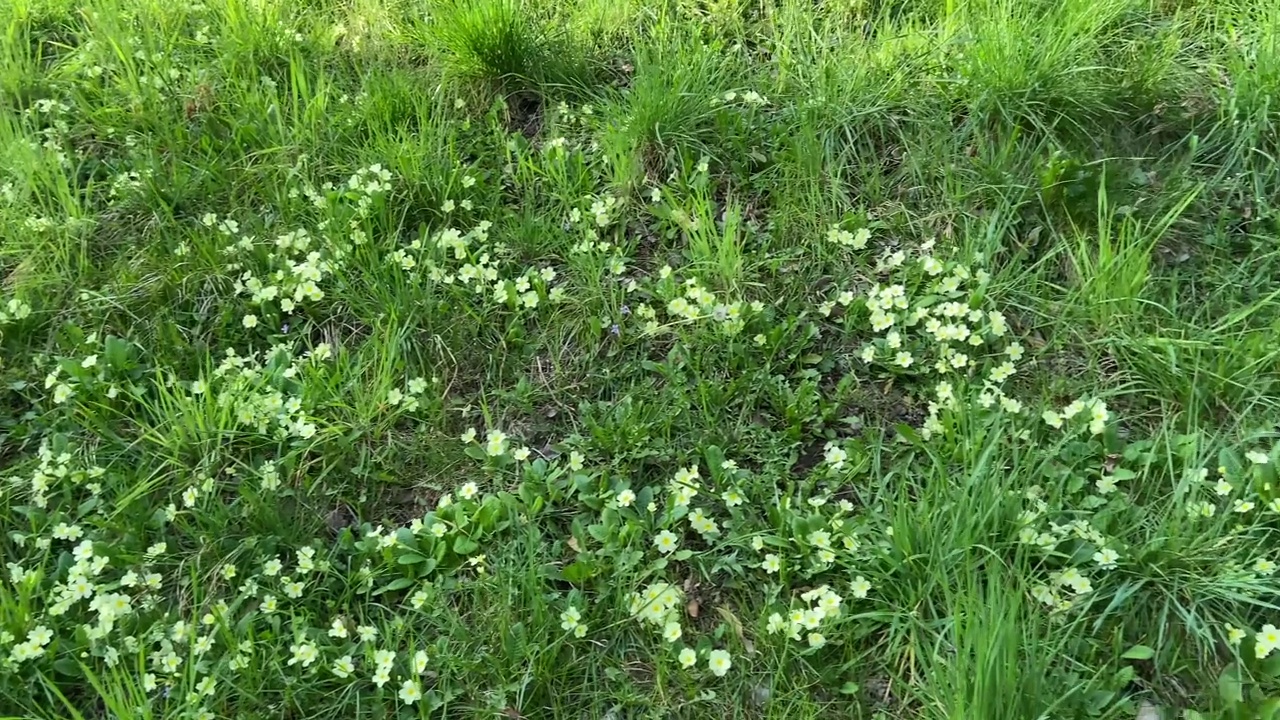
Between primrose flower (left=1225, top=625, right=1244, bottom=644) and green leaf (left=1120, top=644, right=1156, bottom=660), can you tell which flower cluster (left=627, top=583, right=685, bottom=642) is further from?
primrose flower (left=1225, top=625, right=1244, bottom=644)

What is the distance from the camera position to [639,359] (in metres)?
2.68

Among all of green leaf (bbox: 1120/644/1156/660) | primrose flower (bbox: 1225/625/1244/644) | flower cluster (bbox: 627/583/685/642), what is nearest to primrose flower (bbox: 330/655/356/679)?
flower cluster (bbox: 627/583/685/642)

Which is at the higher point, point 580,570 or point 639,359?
point 639,359

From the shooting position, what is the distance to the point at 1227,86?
118 inches

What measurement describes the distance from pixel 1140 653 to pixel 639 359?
1.42 m

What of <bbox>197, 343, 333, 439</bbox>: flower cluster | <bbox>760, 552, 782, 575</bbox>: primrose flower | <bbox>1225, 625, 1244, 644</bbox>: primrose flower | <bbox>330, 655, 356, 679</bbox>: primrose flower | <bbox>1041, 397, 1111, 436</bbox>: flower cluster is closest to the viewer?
<bbox>1225, 625, 1244, 644</bbox>: primrose flower

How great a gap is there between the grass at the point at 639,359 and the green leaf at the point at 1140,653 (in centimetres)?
1

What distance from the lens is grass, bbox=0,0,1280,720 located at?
207cm

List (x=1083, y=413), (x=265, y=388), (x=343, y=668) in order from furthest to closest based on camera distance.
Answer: (x=265, y=388)
(x=1083, y=413)
(x=343, y=668)

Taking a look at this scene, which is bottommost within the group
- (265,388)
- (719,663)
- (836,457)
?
(719,663)

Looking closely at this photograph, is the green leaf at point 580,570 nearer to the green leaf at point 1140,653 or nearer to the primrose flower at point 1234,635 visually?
the green leaf at point 1140,653

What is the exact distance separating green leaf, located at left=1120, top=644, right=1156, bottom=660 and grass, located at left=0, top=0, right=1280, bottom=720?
14 millimetres

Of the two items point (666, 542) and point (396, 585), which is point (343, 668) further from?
point (666, 542)

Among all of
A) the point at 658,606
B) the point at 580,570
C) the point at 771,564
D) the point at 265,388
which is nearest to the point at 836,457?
the point at 771,564
